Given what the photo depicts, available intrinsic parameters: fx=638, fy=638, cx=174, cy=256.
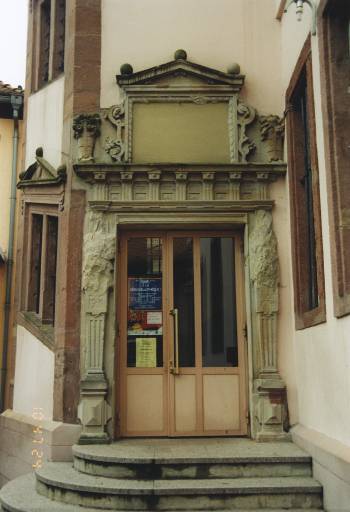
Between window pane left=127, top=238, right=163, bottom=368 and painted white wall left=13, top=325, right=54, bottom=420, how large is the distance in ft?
3.46

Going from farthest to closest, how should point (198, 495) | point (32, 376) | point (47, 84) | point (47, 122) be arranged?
point (47, 84) < point (47, 122) < point (32, 376) < point (198, 495)

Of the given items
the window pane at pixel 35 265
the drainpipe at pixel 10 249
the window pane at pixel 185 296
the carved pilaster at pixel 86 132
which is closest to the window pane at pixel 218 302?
the window pane at pixel 185 296

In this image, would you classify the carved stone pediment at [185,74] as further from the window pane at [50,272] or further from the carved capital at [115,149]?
the window pane at [50,272]

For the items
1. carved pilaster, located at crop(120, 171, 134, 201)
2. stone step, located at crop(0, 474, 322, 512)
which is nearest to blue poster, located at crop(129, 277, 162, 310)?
carved pilaster, located at crop(120, 171, 134, 201)

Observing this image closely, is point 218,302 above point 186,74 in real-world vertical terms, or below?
below

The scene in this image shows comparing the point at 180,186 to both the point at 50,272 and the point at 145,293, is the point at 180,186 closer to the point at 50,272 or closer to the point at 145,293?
the point at 145,293

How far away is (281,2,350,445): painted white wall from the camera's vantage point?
18.1 ft

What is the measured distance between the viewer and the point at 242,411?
7.46m

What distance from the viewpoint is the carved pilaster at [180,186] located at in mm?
7605

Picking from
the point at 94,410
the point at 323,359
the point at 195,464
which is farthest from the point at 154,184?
the point at 195,464

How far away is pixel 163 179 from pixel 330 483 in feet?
12.7

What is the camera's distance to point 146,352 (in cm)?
764

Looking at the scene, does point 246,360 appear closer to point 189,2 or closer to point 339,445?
point 339,445

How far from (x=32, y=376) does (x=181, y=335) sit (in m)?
2.06
